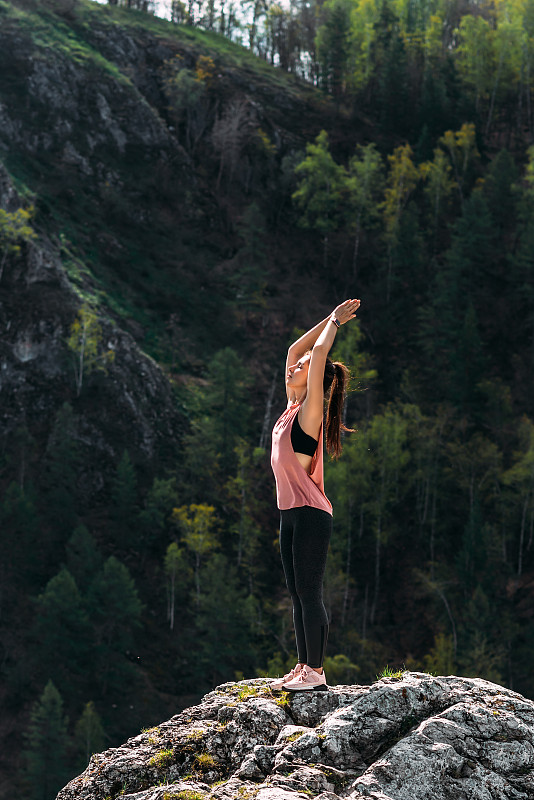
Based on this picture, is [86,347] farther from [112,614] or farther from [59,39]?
[59,39]

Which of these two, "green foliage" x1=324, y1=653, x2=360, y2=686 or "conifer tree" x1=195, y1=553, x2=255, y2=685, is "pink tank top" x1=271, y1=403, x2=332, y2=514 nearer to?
"green foliage" x1=324, y1=653, x2=360, y2=686

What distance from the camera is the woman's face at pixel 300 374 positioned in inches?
258

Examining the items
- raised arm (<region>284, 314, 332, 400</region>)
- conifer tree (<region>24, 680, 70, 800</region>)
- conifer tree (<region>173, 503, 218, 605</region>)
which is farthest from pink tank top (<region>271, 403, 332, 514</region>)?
conifer tree (<region>173, 503, 218, 605</region>)

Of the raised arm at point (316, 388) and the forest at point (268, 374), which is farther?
the forest at point (268, 374)

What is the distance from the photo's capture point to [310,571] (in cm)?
612

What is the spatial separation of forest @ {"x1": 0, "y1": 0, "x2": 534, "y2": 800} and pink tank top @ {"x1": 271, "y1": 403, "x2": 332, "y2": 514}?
25.3 metres

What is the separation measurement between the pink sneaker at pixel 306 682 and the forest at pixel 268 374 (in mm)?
24987

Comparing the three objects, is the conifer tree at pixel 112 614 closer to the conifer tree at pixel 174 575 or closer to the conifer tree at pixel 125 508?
the conifer tree at pixel 174 575

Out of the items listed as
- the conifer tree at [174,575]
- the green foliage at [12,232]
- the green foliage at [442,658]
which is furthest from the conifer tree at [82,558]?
the green foliage at [12,232]

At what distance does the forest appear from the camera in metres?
41.2

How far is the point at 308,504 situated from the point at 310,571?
46cm

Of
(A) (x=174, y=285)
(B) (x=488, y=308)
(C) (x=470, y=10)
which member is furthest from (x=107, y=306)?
(C) (x=470, y=10)

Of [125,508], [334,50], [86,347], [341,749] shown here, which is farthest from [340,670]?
[334,50]

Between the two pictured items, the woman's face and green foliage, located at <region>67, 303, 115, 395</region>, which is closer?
the woman's face
